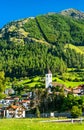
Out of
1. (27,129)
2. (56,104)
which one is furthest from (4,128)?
(56,104)

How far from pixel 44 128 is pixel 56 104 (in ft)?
327

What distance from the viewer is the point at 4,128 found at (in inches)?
1110

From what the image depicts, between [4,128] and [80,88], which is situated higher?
[80,88]

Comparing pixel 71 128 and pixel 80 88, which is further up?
pixel 80 88

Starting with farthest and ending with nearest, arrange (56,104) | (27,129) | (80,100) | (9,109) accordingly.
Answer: (9,109)
(56,104)
(80,100)
(27,129)

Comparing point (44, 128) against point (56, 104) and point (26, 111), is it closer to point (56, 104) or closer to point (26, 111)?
point (56, 104)

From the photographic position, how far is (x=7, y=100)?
623ft

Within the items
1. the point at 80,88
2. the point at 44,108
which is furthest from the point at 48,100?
the point at 80,88

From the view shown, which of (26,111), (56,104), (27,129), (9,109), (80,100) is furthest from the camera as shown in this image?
(9,109)

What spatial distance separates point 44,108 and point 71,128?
10113cm

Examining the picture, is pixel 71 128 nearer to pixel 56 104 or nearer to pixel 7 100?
pixel 56 104

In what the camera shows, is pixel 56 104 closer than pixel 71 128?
No

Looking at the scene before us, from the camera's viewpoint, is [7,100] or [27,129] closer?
[27,129]

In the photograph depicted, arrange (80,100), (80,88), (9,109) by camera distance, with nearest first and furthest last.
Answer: (80,100)
(9,109)
(80,88)
